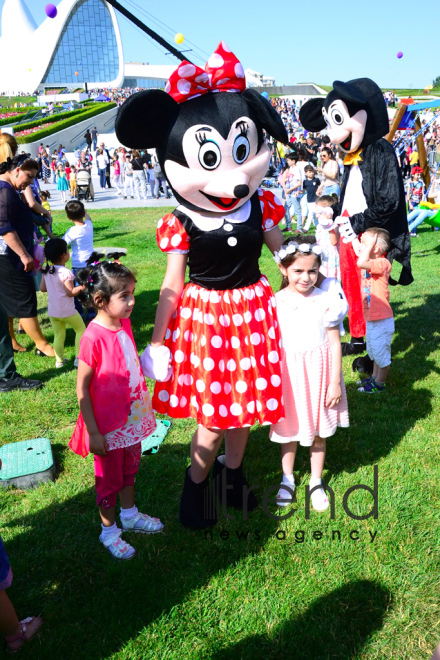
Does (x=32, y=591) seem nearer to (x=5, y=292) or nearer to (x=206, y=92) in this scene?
(x=206, y=92)

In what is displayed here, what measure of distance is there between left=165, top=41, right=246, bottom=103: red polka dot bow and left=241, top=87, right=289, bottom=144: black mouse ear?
0.27 feet

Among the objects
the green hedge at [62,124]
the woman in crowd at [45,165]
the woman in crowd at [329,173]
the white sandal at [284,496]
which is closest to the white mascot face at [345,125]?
the white sandal at [284,496]

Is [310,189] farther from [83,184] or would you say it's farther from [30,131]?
[30,131]

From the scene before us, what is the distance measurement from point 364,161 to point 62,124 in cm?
3238

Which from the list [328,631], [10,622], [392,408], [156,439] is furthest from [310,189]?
[10,622]

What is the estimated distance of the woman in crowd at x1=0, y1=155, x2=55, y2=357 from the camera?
483cm

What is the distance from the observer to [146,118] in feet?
8.35

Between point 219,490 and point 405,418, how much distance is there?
5.44 feet

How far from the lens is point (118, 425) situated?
8.47ft

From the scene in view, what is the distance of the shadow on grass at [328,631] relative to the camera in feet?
7.25

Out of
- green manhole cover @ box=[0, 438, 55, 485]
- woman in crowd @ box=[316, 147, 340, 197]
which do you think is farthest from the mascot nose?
woman in crowd @ box=[316, 147, 340, 197]

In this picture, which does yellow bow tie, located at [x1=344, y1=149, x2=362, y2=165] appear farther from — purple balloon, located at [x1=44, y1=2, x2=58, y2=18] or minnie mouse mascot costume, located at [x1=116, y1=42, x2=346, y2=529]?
purple balloon, located at [x1=44, y1=2, x2=58, y2=18]

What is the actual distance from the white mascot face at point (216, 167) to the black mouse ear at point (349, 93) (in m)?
1.88

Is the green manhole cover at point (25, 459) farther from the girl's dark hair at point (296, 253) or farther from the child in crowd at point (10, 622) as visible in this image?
the girl's dark hair at point (296, 253)
